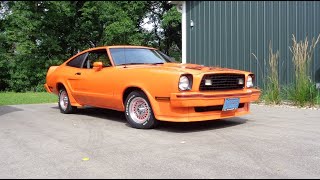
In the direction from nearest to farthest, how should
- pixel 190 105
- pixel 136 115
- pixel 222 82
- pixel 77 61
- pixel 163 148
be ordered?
pixel 163 148 → pixel 190 105 → pixel 222 82 → pixel 136 115 → pixel 77 61

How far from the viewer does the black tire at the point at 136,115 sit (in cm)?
639

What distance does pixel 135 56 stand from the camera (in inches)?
294

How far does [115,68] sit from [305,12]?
719 centimetres

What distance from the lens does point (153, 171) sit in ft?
13.2

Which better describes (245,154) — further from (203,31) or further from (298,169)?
(203,31)

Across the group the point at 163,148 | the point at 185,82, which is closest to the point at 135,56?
the point at 185,82

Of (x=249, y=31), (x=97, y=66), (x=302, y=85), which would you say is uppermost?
(x=249, y=31)

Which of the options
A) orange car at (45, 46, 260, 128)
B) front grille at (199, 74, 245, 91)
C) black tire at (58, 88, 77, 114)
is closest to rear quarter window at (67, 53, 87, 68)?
orange car at (45, 46, 260, 128)

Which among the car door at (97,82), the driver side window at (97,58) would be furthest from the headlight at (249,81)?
the driver side window at (97,58)

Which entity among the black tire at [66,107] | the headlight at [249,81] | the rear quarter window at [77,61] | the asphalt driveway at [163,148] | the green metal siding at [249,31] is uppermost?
the green metal siding at [249,31]

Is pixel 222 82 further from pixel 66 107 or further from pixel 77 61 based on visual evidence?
pixel 66 107

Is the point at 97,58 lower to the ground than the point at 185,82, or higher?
higher

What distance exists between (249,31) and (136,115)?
7254 mm

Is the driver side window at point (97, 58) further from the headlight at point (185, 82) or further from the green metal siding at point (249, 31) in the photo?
the green metal siding at point (249, 31)
